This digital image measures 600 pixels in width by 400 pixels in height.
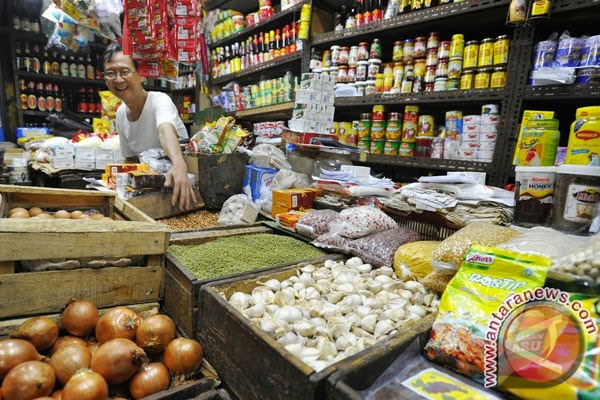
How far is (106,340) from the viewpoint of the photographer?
1017mm

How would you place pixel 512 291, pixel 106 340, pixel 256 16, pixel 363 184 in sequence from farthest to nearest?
pixel 256 16, pixel 363 184, pixel 106 340, pixel 512 291

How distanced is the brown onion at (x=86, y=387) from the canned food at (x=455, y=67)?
7.70 ft

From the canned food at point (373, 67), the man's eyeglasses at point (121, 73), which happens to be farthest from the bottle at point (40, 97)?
the canned food at point (373, 67)

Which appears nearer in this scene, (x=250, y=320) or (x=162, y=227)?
(x=250, y=320)

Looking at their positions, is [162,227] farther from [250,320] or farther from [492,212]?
[492,212]

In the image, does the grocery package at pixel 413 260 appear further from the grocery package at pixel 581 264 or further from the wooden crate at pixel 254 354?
the grocery package at pixel 581 264

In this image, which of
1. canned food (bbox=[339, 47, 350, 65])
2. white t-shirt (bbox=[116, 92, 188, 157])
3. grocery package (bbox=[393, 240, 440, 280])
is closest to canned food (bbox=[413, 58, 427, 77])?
canned food (bbox=[339, 47, 350, 65])

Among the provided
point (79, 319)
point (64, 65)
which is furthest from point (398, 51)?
point (64, 65)

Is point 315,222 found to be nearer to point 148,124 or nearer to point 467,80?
point 467,80

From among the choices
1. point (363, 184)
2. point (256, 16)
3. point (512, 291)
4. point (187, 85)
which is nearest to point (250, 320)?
point (512, 291)

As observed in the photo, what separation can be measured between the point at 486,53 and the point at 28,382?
2.49 meters

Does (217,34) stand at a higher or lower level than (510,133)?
higher

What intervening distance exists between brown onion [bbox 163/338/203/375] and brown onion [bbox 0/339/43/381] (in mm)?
339

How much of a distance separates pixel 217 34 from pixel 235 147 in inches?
116
